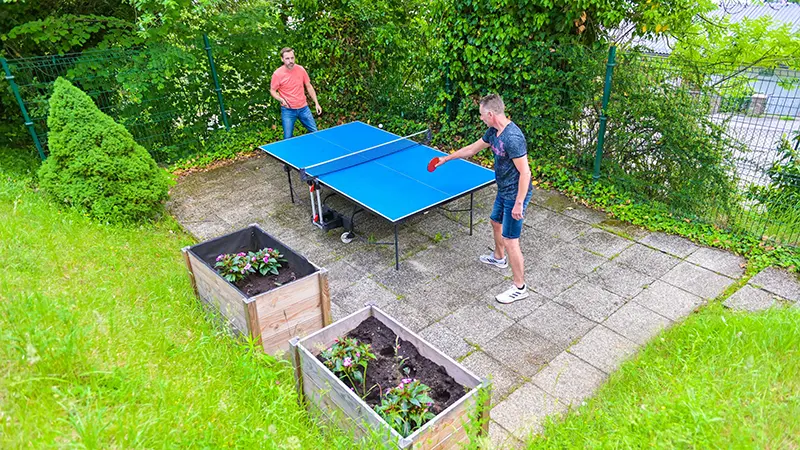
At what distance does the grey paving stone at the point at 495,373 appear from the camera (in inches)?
167

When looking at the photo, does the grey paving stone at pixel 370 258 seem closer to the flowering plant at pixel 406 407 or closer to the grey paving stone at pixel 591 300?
the grey paving stone at pixel 591 300

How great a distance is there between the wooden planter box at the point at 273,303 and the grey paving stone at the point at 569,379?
1.96m

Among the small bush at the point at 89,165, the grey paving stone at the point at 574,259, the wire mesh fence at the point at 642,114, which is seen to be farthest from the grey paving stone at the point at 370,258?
the wire mesh fence at the point at 642,114

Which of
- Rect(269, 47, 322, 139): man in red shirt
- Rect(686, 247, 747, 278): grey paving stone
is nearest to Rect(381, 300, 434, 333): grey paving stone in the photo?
Rect(686, 247, 747, 278): grey paving stone

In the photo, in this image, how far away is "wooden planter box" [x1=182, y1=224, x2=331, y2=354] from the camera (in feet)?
13.1

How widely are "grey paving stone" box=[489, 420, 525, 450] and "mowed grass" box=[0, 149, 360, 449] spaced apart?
1.23 meters

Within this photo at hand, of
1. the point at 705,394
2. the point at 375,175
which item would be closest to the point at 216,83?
the point at 375,175

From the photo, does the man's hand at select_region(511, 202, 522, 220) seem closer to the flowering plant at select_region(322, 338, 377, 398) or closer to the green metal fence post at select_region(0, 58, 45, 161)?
the flowering plant at select_region(322, 338, 377, 398)

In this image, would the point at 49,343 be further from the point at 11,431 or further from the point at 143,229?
the point at 143,229

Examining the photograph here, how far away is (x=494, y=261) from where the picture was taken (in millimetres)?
6008

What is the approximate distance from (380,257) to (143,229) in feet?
10.6

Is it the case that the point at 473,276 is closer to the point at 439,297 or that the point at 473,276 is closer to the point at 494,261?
the point at 494,261

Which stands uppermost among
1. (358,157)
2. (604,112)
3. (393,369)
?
(604,112)

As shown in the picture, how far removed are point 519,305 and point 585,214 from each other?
246 cm
